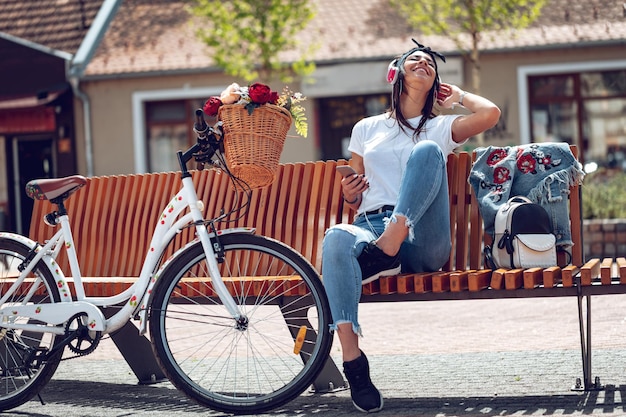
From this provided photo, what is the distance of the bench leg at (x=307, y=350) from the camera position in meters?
5.36

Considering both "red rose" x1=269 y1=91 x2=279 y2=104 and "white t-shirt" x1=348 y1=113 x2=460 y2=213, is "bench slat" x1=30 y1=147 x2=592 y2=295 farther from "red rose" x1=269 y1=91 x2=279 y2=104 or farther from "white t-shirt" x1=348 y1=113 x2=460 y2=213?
"red rose" x1=269 y1=91 x2=279 y2=104

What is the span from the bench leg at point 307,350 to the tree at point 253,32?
13937 millimetres

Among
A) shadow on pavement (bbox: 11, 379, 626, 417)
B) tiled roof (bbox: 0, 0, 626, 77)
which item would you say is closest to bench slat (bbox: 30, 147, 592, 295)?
shadow on pavement (bbox: 11, 379, 626, 417)

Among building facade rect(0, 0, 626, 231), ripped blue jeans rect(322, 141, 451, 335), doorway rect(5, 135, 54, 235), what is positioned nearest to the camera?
ripped blue jeans rect(322, 141, 451, 335)

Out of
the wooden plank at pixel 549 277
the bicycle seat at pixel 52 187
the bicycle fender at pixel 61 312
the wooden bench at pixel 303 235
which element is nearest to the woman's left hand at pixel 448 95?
the wooden bench at pixel 303 235

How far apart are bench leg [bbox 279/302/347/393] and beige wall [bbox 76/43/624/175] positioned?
49.0ft

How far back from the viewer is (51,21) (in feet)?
76.2

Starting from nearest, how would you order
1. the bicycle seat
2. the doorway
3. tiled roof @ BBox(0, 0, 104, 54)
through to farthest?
the bicycle seat < tiled roof @ BBox(0, 0, 104, 54) < the doorway

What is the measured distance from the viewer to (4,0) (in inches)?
957

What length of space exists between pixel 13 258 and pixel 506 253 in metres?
2.35

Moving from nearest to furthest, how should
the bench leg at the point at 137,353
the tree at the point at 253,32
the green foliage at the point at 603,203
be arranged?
the bench leg at the point at 137,353 < the green foliage at the point at 603,203 < the tree at the point at 253,32

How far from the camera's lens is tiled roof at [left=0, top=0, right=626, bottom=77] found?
66.5 feet

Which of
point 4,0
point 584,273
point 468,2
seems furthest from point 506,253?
point 4,0

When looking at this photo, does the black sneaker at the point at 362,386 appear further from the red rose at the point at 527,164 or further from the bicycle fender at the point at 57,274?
the bicycle fender at the point at 57,274
